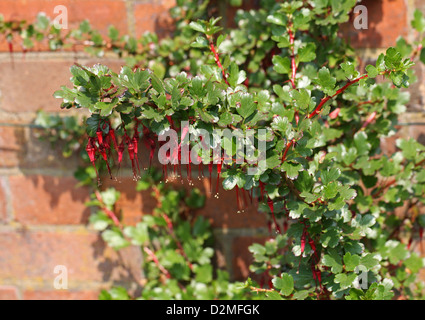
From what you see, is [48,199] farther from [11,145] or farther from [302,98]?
[302,98]

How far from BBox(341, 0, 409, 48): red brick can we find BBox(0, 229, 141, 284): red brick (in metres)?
0.58

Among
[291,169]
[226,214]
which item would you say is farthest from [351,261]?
[226,214]

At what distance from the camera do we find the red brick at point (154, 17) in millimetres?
791

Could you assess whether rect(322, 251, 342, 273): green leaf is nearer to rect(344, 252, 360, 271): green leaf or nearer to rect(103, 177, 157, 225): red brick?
rect(344, 252, 360, 271): green leaf

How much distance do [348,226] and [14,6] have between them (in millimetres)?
696

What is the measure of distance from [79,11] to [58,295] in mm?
575

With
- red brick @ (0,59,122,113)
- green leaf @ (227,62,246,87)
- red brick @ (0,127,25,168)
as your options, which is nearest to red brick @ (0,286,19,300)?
red brick @ (0,127,25,168)

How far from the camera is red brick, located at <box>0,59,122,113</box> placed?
82 centimetres

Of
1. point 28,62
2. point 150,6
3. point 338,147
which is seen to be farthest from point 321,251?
point 28,62

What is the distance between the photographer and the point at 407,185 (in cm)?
69

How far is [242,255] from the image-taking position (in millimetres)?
862

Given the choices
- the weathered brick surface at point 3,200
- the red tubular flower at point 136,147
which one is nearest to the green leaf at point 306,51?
the red tubular flower at point 136,147

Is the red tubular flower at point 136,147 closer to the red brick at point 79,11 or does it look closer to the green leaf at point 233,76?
the green leaf at point 233,76
